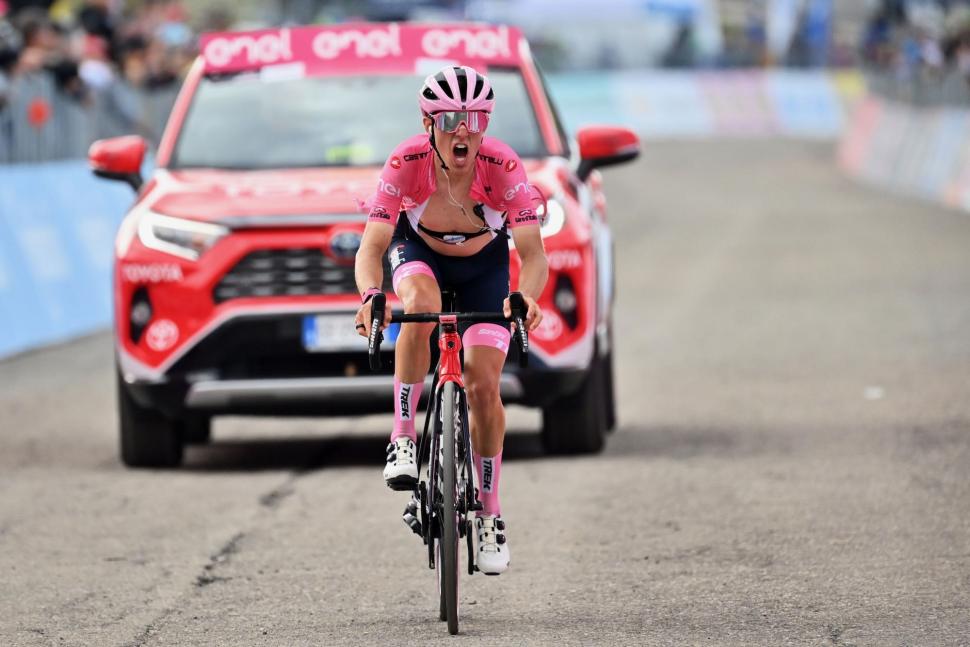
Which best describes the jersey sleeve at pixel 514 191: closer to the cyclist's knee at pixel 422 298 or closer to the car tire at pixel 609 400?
the cyclist's knee at pixel 422 298

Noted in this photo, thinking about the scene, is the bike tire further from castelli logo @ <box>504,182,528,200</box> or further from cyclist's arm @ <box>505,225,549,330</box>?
castelli logo @ <box>504,182,528,200</box>

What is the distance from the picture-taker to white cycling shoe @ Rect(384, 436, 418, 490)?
7.55 meters

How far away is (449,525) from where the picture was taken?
721 centimetres

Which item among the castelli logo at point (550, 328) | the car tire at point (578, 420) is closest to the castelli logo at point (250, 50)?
the castelli logo at point (550, 328)

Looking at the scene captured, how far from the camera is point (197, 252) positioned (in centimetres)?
1101

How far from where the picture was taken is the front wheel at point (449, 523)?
7188 mm

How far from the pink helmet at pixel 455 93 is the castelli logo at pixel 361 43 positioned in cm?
465

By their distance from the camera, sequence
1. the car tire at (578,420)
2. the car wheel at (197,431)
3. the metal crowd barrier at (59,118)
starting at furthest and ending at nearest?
the metal crowd barrier at (59,118) → the car wheel at (197,431) → the car tire at (578,420)

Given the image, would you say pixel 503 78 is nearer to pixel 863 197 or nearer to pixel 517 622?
pixel 517 622

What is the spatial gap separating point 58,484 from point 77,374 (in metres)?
5.17

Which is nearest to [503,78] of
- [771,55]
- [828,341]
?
[828,341]

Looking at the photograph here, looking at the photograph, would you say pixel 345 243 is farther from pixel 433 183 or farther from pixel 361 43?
pixel 433 183

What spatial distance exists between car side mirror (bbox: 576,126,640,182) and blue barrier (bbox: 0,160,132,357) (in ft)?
21.4

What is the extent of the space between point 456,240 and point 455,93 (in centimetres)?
60
